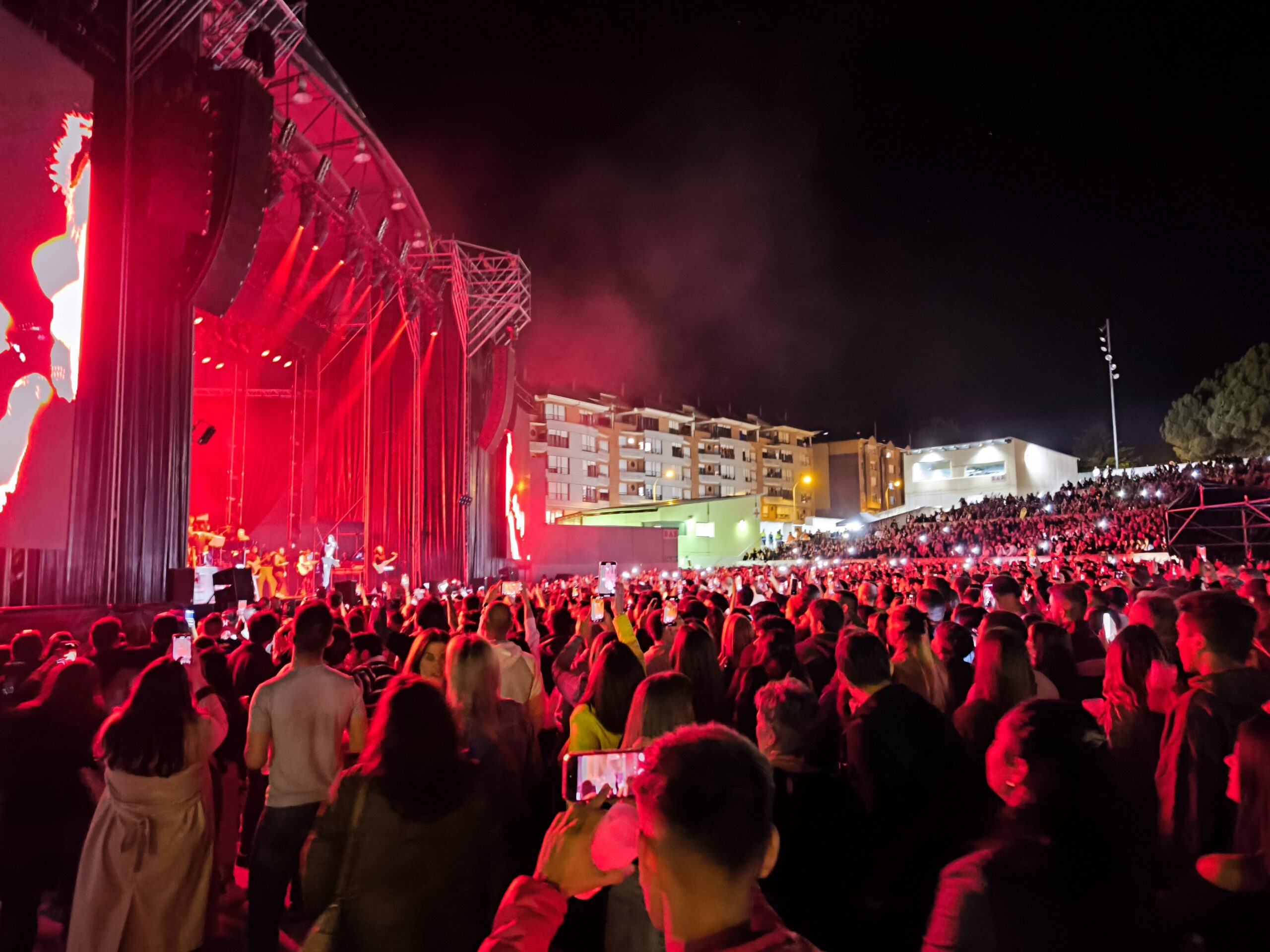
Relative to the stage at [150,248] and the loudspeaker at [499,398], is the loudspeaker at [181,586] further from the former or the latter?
the loudspeaker at [499,398]

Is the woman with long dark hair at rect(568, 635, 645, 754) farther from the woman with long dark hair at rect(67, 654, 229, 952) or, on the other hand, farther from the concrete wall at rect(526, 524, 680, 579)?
the concrete wall at rect(526, 524, 680, 579)

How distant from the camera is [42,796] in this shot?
3.89 meters

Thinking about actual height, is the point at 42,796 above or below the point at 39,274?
below

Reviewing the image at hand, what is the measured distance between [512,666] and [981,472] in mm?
57701

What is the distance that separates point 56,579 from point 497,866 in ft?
38.3

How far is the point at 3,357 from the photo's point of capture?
10258 millimetres

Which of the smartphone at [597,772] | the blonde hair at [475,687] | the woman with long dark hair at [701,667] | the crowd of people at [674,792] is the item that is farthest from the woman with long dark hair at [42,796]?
the smartphone at [597,772]

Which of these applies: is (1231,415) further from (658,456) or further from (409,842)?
(409,842)

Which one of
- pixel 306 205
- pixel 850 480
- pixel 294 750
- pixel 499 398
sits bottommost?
pixel 294 750

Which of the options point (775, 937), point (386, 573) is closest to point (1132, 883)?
point (775, 937)

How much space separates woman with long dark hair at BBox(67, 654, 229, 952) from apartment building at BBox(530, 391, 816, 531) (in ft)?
136

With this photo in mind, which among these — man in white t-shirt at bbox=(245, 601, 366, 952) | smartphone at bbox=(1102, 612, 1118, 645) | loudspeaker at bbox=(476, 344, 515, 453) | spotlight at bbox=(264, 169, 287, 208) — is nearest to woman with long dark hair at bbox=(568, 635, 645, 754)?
man in white t-shirt at bbox=(245, 601, 366, 952)

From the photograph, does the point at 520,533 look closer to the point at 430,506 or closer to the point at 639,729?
the point at 430,506

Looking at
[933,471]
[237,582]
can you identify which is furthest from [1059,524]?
[933,471]
